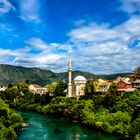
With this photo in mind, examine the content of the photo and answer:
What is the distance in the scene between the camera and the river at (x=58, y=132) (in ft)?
180

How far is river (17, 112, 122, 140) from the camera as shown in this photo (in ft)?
180

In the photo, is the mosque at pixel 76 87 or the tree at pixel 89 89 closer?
the tree at pixel 89 89

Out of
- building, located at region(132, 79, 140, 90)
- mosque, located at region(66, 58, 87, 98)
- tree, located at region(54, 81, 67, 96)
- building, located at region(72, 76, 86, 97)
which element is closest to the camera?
building, located at region(132, 79, 140, 90)

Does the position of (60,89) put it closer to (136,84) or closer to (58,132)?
(136,84)

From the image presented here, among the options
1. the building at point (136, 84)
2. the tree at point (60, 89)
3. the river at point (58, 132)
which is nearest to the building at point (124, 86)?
the building at point (136, 84)

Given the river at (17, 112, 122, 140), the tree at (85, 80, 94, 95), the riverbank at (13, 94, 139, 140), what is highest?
the tree at (85, 80, 94, 95)

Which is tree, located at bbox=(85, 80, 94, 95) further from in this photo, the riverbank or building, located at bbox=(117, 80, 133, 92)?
building, located at bbox=(117, 80, 133, 92)

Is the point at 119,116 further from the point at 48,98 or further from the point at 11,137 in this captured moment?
the point at 48,98

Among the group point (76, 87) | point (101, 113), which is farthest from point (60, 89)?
point (101, 113)

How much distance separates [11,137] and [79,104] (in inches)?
1296

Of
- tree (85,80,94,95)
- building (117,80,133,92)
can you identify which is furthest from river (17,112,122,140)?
tree (85,80,94,95)

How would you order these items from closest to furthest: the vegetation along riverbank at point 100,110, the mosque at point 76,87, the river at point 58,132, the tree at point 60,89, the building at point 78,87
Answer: the river at point 58,132
the vegetation along riverbank at point 100,110
the building at point 78,87
the mosque at point 76,87
the tree at point 60,89

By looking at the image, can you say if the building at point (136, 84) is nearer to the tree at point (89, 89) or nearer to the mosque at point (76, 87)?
the tree at point (89, 89)

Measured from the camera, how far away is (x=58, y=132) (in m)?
61.1
